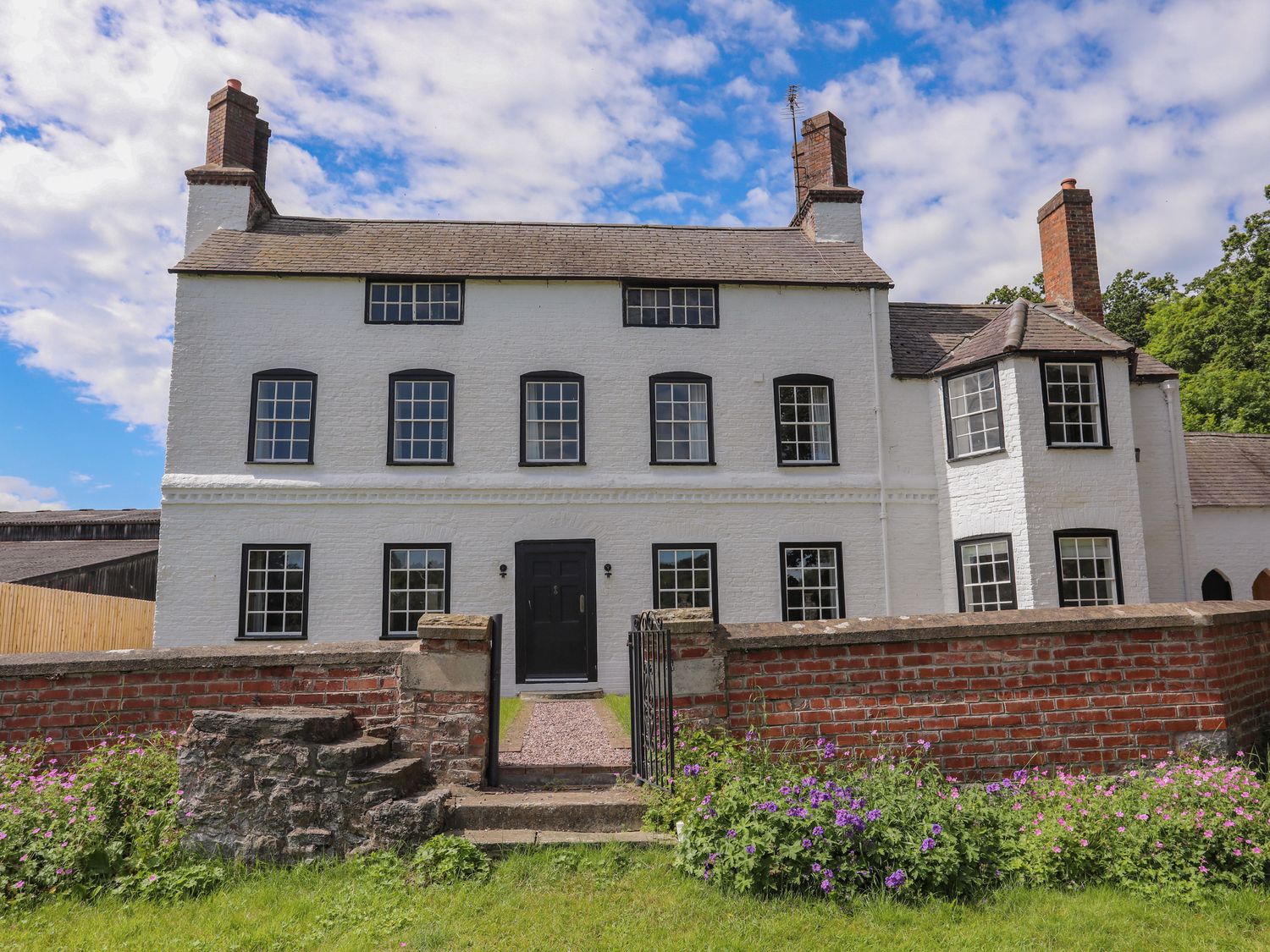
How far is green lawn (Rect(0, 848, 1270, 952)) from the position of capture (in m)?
4.34

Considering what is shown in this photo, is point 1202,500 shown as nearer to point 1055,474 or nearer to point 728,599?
point 1055,474

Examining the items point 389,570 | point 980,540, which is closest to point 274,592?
point 389,570

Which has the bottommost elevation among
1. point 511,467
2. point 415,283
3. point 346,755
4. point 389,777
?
point 389,777

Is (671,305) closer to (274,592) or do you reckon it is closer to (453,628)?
(274,592)

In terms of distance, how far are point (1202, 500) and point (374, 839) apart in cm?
1729

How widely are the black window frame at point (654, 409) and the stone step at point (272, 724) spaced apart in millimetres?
9651

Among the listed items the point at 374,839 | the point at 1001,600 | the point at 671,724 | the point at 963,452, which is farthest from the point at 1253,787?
the point at 963,452

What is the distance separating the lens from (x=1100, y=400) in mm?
14648

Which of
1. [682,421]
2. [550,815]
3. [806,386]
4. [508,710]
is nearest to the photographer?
[550,815]

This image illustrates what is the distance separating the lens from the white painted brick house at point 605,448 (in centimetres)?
1414

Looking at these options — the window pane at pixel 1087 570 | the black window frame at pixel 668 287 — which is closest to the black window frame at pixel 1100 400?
the window pane at pixel 1087 570

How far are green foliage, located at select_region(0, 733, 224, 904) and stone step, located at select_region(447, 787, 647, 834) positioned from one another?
1.53m

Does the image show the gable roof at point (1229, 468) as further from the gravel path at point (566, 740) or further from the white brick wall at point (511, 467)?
the gravel path at point (566, 740)

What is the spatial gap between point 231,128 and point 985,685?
54.7ft
